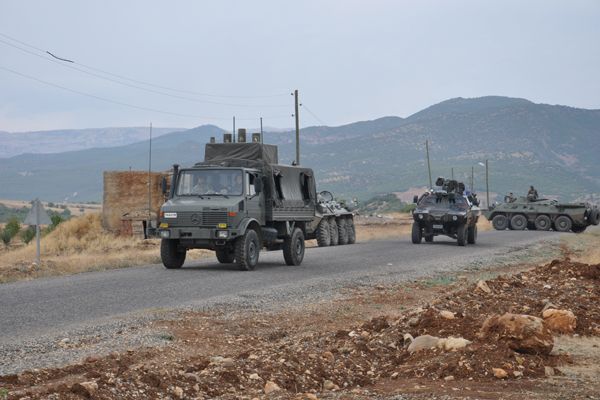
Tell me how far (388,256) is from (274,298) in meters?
11.8

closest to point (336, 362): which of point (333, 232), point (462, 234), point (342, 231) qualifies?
point (462, 234)

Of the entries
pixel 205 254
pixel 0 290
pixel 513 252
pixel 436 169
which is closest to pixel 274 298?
pixel 0 290

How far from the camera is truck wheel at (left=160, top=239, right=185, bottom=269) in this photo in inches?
825

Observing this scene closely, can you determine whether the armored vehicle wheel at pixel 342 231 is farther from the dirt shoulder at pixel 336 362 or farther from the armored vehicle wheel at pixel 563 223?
the dirt shoulder at pixel 336 362

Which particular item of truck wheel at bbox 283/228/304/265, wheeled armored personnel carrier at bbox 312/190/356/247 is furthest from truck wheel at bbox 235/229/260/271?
wheeled armored personnel carrier at bbox 312/190/356/247

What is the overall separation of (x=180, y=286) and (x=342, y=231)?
816 inches

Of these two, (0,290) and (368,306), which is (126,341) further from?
(0,290)

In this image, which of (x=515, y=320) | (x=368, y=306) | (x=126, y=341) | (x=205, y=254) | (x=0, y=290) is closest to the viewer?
(x=515, y=320)

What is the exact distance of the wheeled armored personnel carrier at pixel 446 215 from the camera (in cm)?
3341

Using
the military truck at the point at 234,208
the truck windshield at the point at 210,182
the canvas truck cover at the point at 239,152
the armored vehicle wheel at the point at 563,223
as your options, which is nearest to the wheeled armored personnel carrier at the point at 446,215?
the military truck at the point at 234,208

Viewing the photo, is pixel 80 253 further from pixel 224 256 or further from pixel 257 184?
pixel 257 184

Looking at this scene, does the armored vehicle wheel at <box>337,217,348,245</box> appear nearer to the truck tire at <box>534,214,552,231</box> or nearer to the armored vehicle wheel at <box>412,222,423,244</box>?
the armored vehicle wheel at <box>412,222,423,244</box>

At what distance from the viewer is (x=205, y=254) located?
2905cm

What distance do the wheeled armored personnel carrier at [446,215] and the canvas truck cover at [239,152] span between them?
11.9 metres
